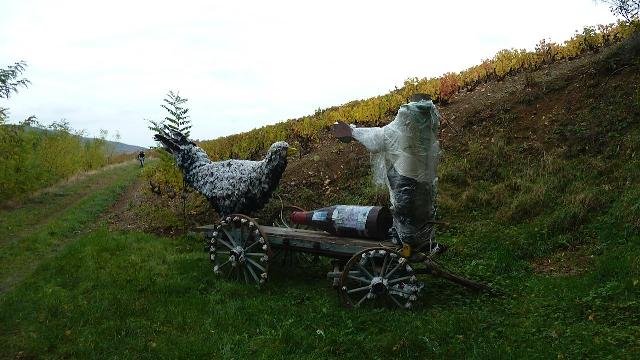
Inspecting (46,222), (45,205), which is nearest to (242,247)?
(46,222)

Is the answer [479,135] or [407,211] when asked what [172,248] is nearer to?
[407,211]

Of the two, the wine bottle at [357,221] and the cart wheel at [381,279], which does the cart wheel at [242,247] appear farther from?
the cart wheel at [381,279]

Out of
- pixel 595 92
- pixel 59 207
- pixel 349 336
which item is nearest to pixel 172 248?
pixel 349 336

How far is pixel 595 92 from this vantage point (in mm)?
12547

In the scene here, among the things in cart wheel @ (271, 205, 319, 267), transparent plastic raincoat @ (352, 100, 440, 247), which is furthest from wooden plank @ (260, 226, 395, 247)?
cart wheel @ (271, 205, 319, 267)

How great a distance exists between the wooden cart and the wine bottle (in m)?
0.13

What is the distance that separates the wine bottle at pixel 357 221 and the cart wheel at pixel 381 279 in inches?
Answer: 20.2

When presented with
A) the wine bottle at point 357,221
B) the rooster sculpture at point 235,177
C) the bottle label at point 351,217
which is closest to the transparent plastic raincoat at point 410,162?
the wine bottle at point 357,221

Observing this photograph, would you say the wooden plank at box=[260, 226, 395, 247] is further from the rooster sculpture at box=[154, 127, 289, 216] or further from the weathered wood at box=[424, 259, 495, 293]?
the rooster sculpture at box=[154, 127, 289, 216]

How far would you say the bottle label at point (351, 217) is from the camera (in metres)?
7.51

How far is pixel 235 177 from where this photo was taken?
31.2 ft

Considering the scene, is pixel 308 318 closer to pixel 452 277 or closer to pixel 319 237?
pixel 319 237

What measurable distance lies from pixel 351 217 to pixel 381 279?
3.67 ft

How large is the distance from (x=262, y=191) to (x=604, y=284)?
557 cm
